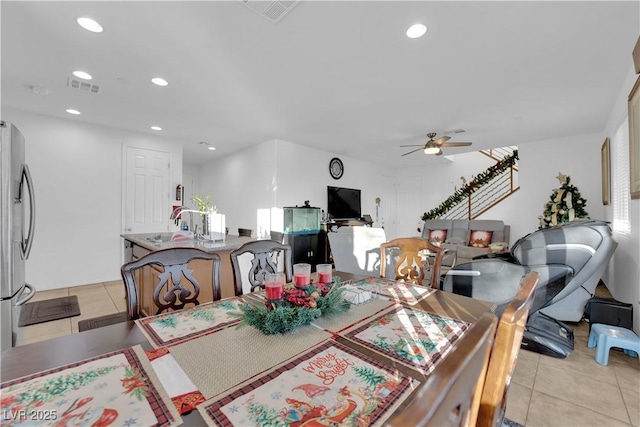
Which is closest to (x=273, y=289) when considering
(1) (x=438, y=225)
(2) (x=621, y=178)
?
(2) (x=621, y=178)

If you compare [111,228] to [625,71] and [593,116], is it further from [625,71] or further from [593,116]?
[593,116]

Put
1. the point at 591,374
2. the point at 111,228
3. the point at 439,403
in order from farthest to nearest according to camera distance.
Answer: the point at 111,228, the point at 591,374, the point at 439,403

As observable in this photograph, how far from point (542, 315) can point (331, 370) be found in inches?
107

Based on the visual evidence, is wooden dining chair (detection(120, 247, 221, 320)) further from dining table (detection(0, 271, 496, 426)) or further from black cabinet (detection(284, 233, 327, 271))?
black cabinet (detection(284, 233, 327, 271))

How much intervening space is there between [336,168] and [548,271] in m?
4.61

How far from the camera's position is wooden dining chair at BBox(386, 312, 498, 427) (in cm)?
27

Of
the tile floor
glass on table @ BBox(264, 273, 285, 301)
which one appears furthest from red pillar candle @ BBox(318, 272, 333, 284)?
the tile floor

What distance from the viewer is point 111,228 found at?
14.4ft

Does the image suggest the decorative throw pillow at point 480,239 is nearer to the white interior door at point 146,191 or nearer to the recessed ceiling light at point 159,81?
the recessed ceiling light at point 159,81

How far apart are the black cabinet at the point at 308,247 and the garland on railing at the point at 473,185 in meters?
3.37

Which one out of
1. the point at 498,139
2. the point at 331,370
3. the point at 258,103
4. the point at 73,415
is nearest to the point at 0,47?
the point at 258,103

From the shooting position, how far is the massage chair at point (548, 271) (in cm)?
213

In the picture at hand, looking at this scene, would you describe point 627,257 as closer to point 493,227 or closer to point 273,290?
point 493,227

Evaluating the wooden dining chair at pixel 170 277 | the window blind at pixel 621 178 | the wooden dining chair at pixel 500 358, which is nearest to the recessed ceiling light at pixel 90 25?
the wooden dining chair at pixel 170 277
